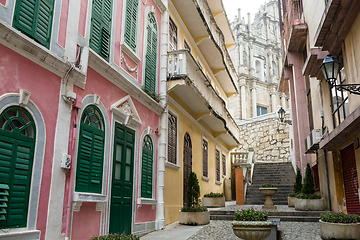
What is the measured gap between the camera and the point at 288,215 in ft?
42.0

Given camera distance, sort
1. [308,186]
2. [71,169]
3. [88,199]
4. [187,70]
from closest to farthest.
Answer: [71,169] < [88,199] < [187,70] < [308,186]

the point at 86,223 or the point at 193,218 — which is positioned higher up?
the point at 86,223

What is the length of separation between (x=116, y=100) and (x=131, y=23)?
269cm

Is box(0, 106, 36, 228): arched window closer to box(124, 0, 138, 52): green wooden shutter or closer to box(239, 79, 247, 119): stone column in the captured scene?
box(124, 0, 138, 52): green wooden shutter

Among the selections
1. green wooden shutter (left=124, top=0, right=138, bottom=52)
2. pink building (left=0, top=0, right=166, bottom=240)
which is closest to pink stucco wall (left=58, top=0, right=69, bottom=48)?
pink building (left=0, top=0, right=166, bottom=240)

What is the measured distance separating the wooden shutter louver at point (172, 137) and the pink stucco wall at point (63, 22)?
655cm

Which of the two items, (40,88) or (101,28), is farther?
(101,28)

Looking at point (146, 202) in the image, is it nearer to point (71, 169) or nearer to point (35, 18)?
point (71, 169)

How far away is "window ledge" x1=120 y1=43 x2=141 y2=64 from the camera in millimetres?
9585

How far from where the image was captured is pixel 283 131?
1266 inches

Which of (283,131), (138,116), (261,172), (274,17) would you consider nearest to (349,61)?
(138,116)

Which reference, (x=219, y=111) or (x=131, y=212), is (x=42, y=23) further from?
(x=219, y=111)

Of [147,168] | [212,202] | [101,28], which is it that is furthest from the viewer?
[212,202]

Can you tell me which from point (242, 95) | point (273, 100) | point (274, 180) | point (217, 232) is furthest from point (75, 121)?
point (273, 100)
